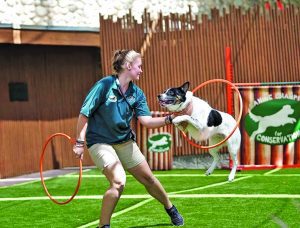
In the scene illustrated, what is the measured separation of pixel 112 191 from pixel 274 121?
312 inches

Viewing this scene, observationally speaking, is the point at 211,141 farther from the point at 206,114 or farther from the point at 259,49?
the point at 259,49

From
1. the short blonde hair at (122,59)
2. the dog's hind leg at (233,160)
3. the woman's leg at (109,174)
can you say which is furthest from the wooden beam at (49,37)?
the woman's leg at (109,174)

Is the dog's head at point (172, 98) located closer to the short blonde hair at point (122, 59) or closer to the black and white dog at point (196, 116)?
the black and white dog at point (196, 116)

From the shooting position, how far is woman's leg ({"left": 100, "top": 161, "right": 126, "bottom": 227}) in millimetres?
6817

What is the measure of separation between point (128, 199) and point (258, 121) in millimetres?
4756

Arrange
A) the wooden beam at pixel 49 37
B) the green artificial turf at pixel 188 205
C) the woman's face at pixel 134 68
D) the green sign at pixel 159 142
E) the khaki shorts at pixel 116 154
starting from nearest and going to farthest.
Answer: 1. the khaki shorts at pixel 116 154
2. the woman's face at pixel 134 68
3. the green artificial turf at pixel 188 205
4. the wooden beam at pixel 49 37
5. the green sign at pixel 159 142

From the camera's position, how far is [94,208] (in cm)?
955

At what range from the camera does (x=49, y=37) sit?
15.1 m

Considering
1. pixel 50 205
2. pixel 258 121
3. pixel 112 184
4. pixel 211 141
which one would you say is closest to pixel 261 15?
pixel 258 121

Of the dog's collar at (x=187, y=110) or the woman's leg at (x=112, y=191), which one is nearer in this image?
the woman's leg at (x=112, y=191)

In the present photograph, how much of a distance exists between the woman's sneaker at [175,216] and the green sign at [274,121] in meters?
6.73

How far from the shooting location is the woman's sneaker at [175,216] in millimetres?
7629

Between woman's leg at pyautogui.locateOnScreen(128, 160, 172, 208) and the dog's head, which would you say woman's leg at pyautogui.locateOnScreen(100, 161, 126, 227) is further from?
the dog's head

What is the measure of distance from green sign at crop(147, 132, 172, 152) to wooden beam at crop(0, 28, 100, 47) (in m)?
2.39
